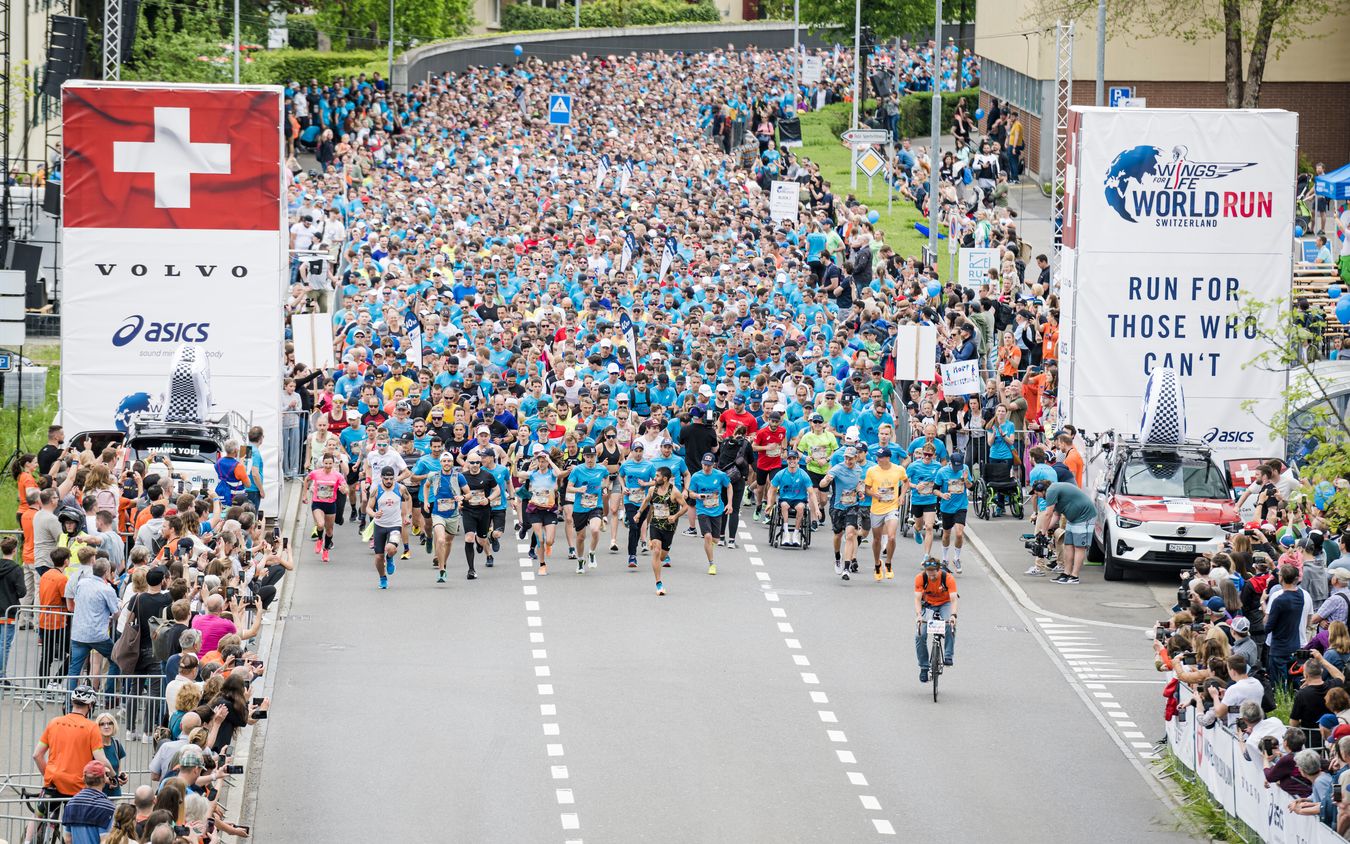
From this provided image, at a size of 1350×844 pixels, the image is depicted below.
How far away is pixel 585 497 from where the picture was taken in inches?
1073

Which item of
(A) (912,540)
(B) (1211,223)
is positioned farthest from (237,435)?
(B) (1211,223)

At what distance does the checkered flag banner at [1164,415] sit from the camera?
2803 cm

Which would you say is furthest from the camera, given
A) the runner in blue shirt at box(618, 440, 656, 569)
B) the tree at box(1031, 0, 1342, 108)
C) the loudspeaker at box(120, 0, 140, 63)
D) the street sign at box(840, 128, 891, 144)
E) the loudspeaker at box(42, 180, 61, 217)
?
the tree at box(1031, 0, 1342, 108)

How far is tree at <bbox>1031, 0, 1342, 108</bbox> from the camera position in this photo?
49.9 meters

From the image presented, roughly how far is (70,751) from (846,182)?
50.8 m

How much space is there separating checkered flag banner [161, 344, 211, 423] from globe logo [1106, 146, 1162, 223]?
10996 millimetres

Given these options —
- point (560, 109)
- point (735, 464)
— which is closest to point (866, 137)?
point (735, 464)

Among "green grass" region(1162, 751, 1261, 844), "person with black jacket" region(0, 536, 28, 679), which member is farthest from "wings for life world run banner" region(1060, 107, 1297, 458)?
"person with black jacket" region(0, 536, 28, 679)

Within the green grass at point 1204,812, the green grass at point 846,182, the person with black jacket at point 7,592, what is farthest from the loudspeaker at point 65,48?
the green grass at point 1204,812

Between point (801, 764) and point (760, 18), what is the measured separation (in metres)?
99.3

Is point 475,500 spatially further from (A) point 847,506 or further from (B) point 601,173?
(B) point 601,173

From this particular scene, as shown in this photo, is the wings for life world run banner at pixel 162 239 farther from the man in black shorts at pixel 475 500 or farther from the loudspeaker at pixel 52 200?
the loudspeaker at pixel 52 200

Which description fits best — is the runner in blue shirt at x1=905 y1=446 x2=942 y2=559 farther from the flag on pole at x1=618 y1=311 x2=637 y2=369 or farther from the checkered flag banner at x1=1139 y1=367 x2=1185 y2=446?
the flag on pole at x1=618 y1=311 x2=637 y2=369

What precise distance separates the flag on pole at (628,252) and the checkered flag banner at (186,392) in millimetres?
16644
